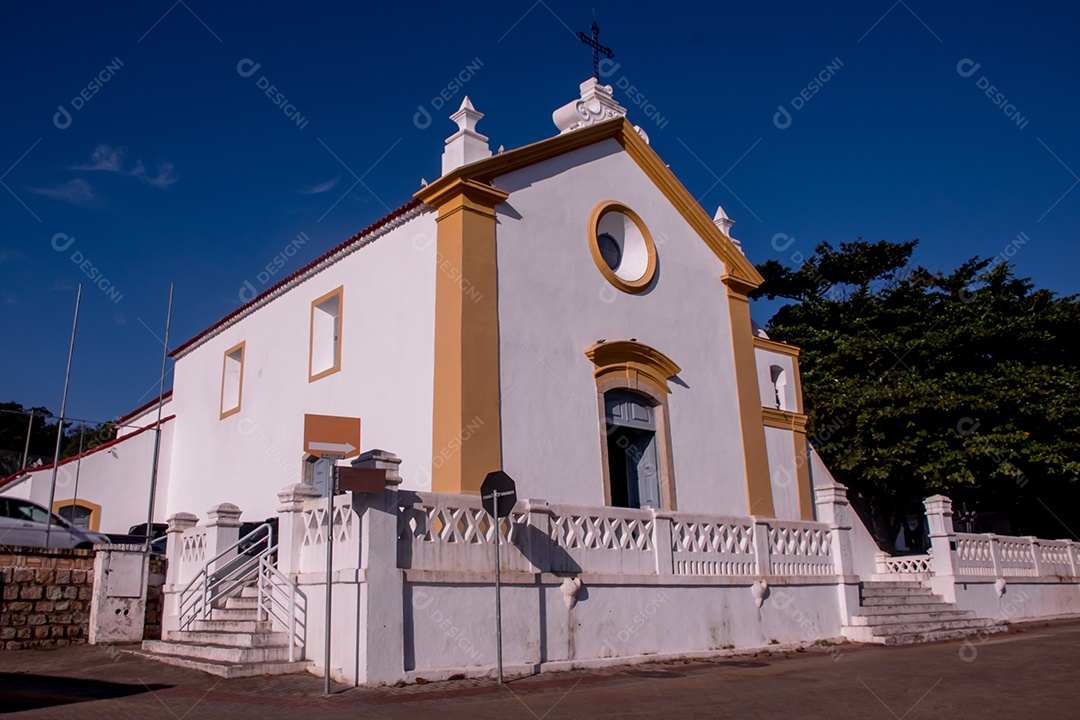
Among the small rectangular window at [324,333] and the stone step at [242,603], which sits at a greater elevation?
the small rectangular window at [324,333]

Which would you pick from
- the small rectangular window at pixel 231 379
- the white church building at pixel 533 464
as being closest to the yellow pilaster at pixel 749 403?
the white church building at pixel 533 464

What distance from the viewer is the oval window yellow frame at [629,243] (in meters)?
15.4

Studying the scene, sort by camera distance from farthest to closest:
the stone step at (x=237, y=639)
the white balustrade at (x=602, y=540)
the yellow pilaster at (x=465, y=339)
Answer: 1. the yellow pilaster at (x=465, y=339)
2. the white balustrade at (x=602, y=540)
3. the stone step at (x=237, y=639)

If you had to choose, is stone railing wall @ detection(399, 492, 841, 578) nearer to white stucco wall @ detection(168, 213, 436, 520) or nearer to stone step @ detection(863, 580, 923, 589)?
stone step @ detection(863, 580, 923, 589)

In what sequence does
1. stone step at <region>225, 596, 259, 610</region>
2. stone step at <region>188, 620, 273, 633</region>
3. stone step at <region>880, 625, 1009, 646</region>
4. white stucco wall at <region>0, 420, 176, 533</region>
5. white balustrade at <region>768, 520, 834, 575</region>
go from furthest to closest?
white stucco wall at <region>0, 420, 176, 533</region> → stone step at <region>880, 625, 1009, 646</region> → white balustrade at <region>768, 520, 834, 575</region> → stone step at <region>225, 596, 259, 610</region> → stone step at <region>188, 620, 273, 633</region>

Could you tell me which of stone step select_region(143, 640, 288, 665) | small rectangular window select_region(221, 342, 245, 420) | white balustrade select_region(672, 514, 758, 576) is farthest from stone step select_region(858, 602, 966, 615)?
small rectangular window select_region(221, 342, 245, 420)

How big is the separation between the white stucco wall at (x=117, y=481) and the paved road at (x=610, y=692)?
9978 mm

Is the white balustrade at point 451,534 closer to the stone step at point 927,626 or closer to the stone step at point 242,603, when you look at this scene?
the stone step at point 242,603

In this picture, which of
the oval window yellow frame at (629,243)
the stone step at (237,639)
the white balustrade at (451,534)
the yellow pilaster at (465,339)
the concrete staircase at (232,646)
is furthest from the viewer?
the oval window yellow frame at (629,243)

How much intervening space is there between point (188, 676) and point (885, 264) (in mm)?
25908

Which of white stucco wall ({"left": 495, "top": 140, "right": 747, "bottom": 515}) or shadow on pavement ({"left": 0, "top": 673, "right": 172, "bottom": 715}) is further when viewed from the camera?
white stucco wall ({"left": 495, "top": 140, "right": 747, "bottom": 515})

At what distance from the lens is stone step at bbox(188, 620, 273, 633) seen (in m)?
9.63

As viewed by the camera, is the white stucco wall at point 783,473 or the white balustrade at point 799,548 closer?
the white balustrade at point 799,548

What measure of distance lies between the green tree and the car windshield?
16.5 metres
